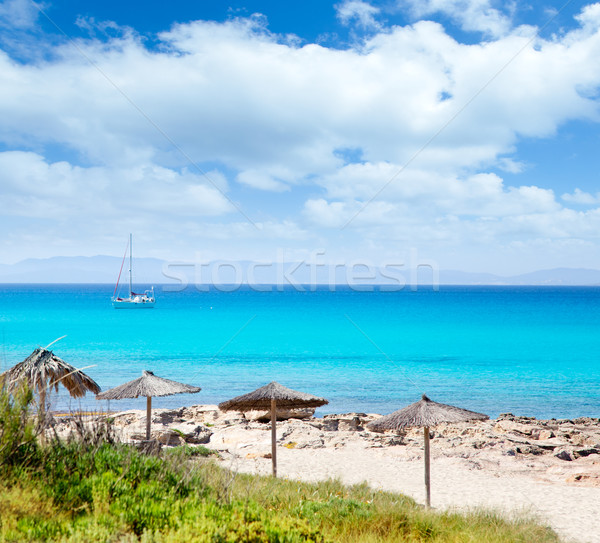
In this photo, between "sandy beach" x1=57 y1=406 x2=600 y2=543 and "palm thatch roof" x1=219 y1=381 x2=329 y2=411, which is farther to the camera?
"palm thatch roof" x1=219 y1=381 x2=329 y2=411

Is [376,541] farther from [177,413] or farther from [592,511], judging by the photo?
[177,413]

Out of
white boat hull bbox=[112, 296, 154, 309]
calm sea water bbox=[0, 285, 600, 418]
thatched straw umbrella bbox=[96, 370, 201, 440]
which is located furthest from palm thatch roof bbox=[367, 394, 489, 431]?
white boat hull bbox=[112, 296, 154, 309]

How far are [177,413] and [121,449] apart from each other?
15.1 metres

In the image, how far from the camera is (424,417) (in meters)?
10.7

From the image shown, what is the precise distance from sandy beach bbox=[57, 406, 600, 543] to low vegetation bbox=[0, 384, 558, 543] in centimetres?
354

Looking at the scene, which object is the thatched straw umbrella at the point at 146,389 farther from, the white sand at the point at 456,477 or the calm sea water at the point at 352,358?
the white sand at the point at 456,477

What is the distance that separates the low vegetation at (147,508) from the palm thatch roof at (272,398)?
3888mm

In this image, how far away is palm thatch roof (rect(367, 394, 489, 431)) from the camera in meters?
10.6

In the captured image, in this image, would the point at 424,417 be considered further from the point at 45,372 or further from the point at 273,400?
the point at 45,372

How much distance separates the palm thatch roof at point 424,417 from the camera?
10594mm

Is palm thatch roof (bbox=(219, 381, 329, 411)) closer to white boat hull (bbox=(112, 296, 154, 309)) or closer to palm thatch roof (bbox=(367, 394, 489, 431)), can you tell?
palm thatch roof (bbox=(367, 394, 489, 431))

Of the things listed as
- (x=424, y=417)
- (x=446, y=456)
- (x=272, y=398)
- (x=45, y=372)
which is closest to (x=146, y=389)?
(x=45, y=372)

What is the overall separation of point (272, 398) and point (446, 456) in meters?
7.21

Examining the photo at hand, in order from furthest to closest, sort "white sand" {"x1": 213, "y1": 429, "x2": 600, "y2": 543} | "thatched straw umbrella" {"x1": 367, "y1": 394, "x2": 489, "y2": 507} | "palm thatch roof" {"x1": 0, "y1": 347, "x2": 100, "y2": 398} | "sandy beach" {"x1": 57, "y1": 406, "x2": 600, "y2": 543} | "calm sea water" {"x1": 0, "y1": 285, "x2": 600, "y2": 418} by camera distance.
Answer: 1. "calm sea water" {"x1": 0, "y1": 285, "x2": 600, "y2": 418}
2. "palm thatch roof" {"x1": 0, "y1": 347, "x2": 100, "y2": 398}
3. "sandy beach" {"x1": 57, "y1": 406, "x2": 600, "y2": 543}
4. "white sand" {"x1": 213, "y1": 429, "x2": 600, "y2": 543}
5. "thatched straw umbrella" {"x1": 367, "y1": 394, "x2": 489, "y2": 507}
